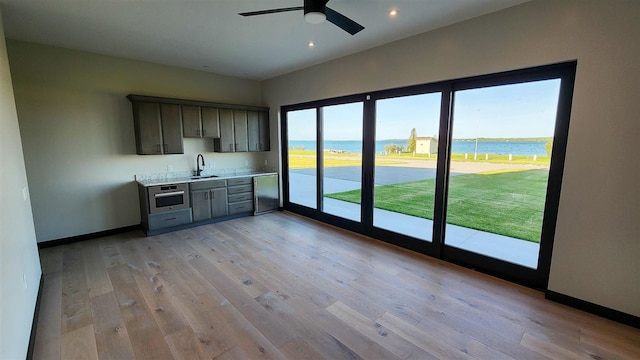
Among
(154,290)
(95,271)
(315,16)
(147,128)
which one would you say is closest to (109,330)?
(154,290)

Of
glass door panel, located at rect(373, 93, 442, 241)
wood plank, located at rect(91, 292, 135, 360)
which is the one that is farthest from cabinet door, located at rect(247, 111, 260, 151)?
wood plank, located at rect(91, 292, 135, 360)

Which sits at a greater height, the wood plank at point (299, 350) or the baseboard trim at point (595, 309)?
the baseboard trim at point (595, 309)

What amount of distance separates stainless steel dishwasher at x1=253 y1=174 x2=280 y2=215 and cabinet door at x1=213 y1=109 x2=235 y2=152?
2.64 feet

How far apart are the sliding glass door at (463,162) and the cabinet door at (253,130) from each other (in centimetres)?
139

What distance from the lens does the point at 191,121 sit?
187 inches

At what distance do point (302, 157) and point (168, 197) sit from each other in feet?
8.15

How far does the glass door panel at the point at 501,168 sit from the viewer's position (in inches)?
106

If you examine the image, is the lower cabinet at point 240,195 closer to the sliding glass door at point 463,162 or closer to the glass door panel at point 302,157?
the glass door panel at point 302,157

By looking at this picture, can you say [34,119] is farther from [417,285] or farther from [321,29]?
[417,285]

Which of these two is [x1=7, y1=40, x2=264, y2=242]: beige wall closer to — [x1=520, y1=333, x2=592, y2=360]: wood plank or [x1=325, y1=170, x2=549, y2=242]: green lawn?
[x1=325, y1=170, x2=549, y2=242]: green lawn

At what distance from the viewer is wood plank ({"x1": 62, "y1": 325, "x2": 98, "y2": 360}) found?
1898 mm

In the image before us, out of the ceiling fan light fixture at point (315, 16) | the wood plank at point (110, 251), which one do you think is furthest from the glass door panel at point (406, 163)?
the wood plank at point (110, 251)

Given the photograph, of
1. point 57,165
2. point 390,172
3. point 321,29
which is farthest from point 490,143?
point 57,165

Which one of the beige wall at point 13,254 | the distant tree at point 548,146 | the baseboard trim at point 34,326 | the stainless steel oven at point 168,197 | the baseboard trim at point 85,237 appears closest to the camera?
the beige wall at point 13,254
